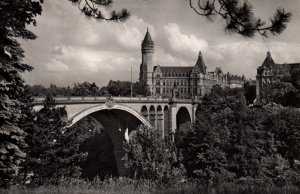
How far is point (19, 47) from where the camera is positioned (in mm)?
13961

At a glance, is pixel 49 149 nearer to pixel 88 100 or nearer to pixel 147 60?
pixel 88 100

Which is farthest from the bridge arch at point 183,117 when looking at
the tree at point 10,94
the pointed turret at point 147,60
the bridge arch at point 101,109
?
the tree at point 10,94

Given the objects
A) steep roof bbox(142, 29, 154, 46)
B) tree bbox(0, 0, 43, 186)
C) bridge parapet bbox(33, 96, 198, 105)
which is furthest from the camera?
steep roof bbox(142, 29, 154, 46)

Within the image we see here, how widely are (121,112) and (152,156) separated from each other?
1607 cm

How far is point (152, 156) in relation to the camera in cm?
3428

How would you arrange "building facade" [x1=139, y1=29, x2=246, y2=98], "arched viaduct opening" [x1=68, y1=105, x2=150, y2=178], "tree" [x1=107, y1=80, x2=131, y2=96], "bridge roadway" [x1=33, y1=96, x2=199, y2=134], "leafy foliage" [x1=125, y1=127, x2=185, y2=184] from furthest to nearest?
"building facade" [x1=139, y1=29, x2=246, y2=98], "tree" [x1=107, y1=80, x2=131, y2=96], "arched viaduct opening" [x1=68, y1=105, x2=150, y2=178], "bridge roadway" [x1=33, y1=96, x2=199, y2=134], "leafy foliage" [x1=125, y1=127, x2=185, y2=184]

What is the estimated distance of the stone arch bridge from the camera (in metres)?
38.3

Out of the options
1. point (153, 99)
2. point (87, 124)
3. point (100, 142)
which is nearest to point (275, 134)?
point (153, 99)

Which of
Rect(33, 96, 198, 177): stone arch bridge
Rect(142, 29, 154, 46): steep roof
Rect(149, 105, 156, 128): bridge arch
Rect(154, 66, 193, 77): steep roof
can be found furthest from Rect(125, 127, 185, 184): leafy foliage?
Rect(154, 66, 193, 77): steep roof

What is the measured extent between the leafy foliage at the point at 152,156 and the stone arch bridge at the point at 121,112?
195cm

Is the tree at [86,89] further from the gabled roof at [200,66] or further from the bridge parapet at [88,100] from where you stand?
the gabled roof at [200,66]

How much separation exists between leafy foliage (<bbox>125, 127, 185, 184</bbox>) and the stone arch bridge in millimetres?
1948

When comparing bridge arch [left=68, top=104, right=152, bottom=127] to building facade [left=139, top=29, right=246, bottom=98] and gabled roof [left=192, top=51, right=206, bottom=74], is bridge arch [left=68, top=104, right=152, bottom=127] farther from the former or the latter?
gabled roof [left=192, top=51, right=206, bottom=74]

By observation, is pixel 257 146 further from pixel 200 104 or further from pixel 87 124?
pixel 87 124
